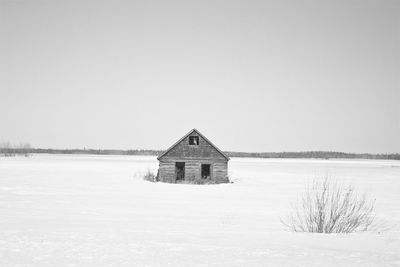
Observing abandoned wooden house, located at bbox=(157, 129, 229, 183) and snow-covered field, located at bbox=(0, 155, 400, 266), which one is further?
abandoned wooden house, located at bbox=(157, 129, 229, 183)

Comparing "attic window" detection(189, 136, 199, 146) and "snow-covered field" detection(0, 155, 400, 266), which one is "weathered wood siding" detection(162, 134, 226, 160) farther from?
"snow-covered field" detection(0, 155, 400, 266)

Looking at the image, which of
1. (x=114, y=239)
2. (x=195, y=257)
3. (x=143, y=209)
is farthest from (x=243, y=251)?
(x=143, y=209)

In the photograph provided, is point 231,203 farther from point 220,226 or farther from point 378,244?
point 378,244

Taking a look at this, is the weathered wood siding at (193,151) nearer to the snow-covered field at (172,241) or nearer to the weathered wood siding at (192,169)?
the weathered wood siding at (192,169)

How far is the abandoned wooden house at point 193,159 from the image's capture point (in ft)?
118

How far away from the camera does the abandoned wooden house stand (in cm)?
3606

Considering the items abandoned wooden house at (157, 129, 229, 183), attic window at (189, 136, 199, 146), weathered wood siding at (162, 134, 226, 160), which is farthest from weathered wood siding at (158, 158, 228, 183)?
attic window at (189, 136, 199, 146)

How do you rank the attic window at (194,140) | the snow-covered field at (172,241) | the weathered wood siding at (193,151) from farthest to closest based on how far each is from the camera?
the attic window at (194,140)
the weathered wood siding at (193,151)
the snow-covered field at (172,241)

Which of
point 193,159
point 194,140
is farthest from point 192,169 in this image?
point 194,140

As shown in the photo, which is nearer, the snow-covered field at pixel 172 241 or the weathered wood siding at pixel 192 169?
the snow-covered field at pixel 172 241

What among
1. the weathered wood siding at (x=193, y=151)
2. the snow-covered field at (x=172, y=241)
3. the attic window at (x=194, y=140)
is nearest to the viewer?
the snow-covered field at (x=172, y=241)

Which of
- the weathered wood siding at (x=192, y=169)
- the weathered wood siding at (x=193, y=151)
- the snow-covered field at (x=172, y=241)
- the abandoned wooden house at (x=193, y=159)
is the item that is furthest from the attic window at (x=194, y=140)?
the snow-covered field at (x=172, y=241)

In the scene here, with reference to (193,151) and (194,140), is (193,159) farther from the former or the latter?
(194,140)

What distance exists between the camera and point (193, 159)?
36062 mm
